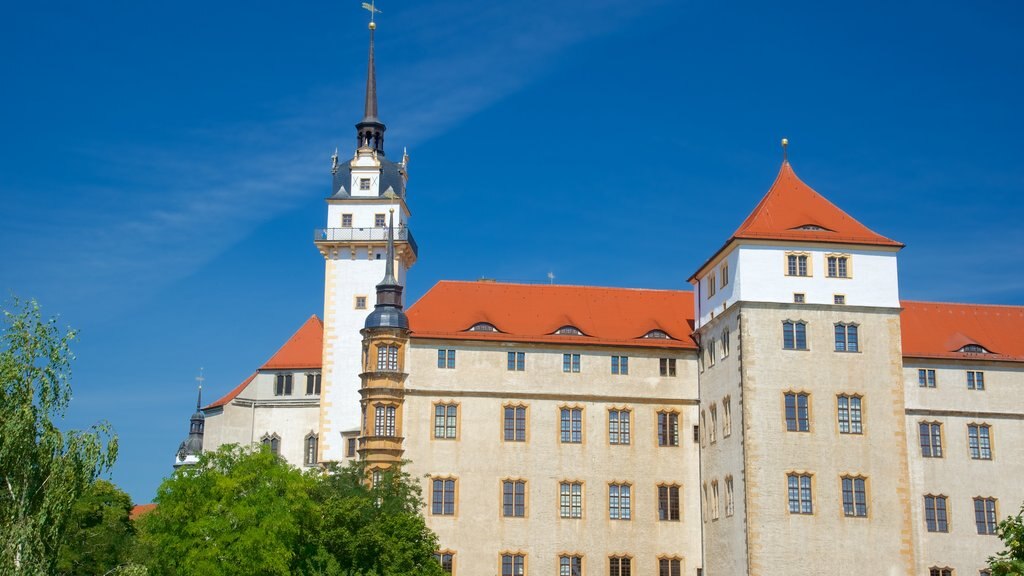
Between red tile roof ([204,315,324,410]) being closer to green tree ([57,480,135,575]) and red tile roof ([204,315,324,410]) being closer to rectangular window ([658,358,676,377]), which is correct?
green tree ([57,480,135,575])

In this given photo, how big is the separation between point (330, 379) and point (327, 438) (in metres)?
3.47

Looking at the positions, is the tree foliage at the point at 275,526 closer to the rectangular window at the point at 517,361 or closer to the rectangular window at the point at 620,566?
the rectangular window at the point at 517,361

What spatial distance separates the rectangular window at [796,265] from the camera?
57.2 metres

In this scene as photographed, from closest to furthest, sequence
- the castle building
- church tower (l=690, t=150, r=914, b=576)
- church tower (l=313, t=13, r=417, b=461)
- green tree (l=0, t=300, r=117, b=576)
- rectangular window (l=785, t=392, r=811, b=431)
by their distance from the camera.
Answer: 1. green tree (l=0, t=300, r=117, b=576)
2. church tower (l=690, t=150, r=914, b=576)
3. the castle building
4. rectangular window (l=785, t=392, r=811, b=431)
5. church tower (l=313, t=13, r=417, b=461)

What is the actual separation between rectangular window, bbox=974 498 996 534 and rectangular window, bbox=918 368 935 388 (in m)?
5.86

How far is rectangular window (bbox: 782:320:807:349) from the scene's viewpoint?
56312 mm

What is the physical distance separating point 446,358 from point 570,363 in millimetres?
6186

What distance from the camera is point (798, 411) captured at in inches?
2189

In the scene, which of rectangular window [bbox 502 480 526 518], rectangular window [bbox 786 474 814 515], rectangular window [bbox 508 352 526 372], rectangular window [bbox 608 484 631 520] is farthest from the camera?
rectangular window [bbox 508 352 526 372]

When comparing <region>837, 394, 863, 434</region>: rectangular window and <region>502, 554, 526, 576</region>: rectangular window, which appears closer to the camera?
<region>837, 394, 863, 434</region>: rectangular window

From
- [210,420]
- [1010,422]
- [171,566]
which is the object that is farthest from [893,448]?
[210,420]

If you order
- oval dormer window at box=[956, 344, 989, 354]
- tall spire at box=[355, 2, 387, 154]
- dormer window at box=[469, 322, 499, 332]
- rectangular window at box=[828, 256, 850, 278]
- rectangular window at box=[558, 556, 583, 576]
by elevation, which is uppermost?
tall spire at box=[355, 2, 387, 154]

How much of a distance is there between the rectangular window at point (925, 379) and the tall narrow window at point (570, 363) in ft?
55.2

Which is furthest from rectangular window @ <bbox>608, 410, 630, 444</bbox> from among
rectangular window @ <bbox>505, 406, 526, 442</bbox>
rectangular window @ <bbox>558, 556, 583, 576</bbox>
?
rectangular window @ <bbox>558, 556, 583, 576</bbox>
